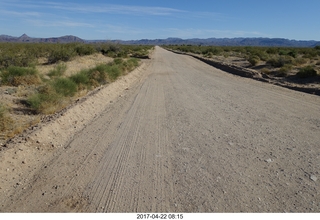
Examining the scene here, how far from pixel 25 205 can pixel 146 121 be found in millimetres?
5586

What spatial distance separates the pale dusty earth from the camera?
16.0 feet

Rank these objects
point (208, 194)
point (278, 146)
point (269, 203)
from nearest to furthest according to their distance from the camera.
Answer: point (269, 203)
point (208, 194)
point (278, 146)

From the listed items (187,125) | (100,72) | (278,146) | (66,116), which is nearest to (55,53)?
(100,72)

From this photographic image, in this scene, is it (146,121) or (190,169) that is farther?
(146,121)

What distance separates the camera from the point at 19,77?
1642 centimetres

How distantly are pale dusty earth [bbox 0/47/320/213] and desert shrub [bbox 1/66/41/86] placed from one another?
6933 millimetres

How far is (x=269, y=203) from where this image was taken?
475cm

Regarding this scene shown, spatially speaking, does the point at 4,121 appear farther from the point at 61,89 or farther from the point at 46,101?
the point at 61,89

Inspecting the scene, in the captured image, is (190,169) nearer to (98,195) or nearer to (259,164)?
(259,164)

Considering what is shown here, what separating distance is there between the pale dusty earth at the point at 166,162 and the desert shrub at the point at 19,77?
273 inches

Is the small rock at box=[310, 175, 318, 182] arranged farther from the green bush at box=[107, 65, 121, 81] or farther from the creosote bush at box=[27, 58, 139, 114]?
the green bush at box=[107, 65, 121, 81]

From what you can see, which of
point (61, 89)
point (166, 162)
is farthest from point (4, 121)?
point (166, 162)

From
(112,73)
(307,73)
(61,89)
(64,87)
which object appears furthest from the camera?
(112,73)

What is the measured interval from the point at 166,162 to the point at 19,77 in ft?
43.5
